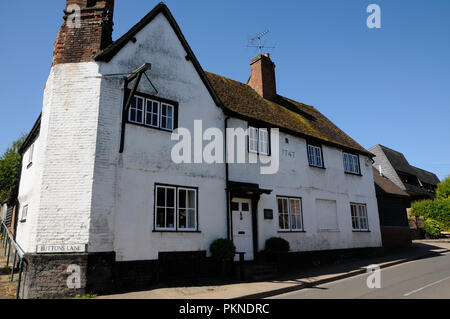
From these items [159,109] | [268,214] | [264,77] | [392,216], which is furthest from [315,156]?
[159,109]

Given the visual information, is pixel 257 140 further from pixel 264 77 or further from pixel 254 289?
pixel 254 289

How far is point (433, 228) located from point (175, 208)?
28.2 metres

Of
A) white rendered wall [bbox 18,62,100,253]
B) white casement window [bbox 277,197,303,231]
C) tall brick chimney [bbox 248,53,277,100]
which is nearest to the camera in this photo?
white rendered wall [bbox 18,62,100,253]

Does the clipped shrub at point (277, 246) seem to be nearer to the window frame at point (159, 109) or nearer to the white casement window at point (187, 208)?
the white casement window at point (187, 208)

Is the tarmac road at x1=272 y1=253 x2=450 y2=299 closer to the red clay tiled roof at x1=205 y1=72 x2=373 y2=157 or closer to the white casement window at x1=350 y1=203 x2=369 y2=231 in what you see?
the white casement window at x1=350 y1=203 x2=369 y2=231

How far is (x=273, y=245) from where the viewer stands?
1244 cm

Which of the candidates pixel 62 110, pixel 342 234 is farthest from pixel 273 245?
pixel 62 110

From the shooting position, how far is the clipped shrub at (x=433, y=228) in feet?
94.1

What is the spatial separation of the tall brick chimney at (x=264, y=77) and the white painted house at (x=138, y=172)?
3656 millimetres

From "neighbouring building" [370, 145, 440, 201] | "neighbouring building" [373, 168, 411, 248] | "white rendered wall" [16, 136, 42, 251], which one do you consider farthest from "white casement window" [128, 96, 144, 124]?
"neighbouring building" [370, 145, 440, 201]

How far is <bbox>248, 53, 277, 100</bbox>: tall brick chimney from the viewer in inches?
715

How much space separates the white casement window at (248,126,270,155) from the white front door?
2.36 metres

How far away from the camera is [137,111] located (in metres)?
10.5
